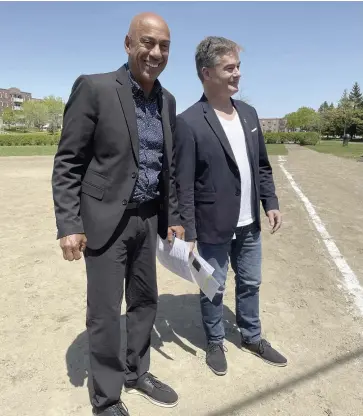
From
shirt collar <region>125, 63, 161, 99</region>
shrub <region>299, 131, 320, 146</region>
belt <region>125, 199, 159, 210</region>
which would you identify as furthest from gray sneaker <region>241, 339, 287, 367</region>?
shrub <region>299, 131, 320, 146</region>

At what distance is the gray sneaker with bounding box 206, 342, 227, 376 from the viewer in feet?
A: 9.16

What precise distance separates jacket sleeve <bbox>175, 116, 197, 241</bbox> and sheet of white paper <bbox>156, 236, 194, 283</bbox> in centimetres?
16

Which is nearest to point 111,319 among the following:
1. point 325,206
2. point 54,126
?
point 325,206

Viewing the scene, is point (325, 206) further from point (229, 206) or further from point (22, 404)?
point (22, 404)

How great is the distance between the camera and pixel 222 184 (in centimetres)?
264

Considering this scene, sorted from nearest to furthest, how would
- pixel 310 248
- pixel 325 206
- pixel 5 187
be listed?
pixel 310 248, pixel 325 206, pixel 5 187

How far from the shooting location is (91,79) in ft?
6.73

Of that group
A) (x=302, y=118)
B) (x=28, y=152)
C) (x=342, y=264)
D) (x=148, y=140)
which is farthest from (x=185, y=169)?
(x=302, y=118)

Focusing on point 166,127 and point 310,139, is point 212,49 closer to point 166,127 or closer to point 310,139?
point 166,127

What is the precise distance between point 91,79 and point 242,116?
119 centimetres

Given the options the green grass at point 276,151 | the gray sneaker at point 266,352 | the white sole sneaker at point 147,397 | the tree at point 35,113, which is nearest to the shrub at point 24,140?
the green grass at point 276,151

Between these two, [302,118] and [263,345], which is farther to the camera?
[302,118]

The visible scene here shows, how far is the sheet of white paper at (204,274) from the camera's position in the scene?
2.49 meters

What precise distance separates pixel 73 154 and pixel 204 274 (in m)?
1.13
